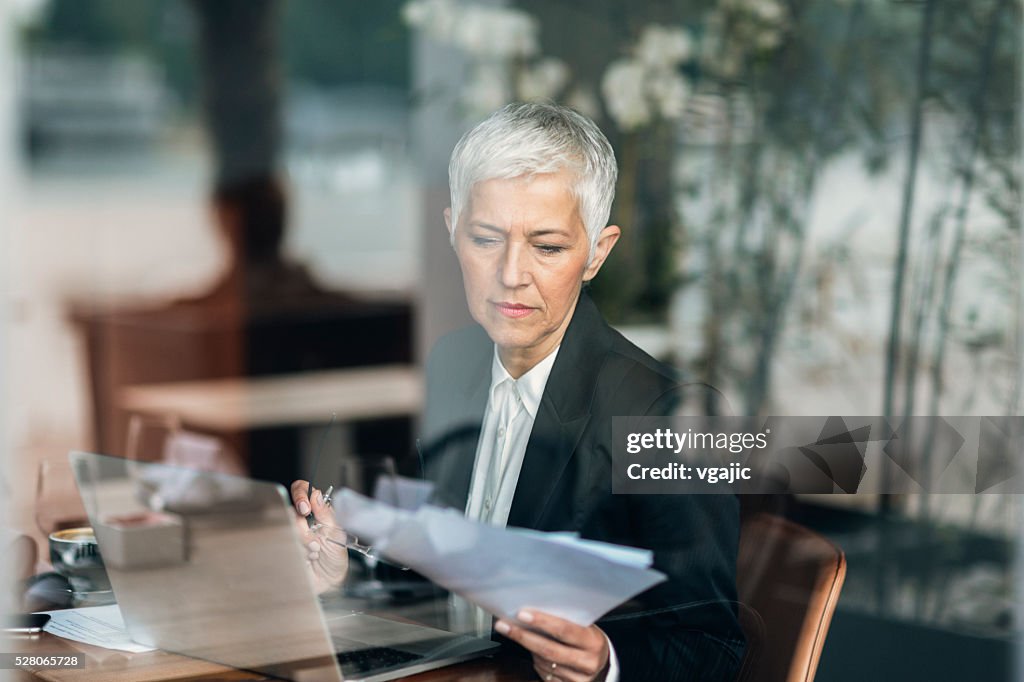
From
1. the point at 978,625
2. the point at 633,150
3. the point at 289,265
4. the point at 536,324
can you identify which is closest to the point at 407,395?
the point at 289,265

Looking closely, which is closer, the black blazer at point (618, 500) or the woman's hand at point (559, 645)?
the woman's hand at point (559, 645)

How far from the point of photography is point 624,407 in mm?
1588

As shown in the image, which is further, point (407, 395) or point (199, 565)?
point (407, 395)

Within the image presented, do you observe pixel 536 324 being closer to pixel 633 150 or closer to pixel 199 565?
pixel 199 565

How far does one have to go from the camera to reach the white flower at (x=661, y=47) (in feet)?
9.08

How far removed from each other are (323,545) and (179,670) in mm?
229

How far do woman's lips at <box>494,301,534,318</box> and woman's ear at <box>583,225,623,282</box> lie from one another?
0.09m

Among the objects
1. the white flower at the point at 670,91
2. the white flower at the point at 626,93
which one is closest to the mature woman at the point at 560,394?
the white flower at the point at 626,93

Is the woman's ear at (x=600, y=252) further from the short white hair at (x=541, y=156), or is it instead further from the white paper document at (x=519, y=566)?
the white paper document at (x=519, y=566)

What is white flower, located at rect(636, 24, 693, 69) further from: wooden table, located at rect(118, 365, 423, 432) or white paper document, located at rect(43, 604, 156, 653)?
wooden table, located at rect(118, 365, 423, 432)

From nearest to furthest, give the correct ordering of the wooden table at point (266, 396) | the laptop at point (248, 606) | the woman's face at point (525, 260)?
the laptop at point (248, 606), the woman's face at point (525, 260), the wooden table at point (266, 396)

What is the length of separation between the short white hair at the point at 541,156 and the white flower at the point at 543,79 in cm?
73


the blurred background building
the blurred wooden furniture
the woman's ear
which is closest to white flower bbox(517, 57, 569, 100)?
the blurred background building

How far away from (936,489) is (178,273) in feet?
12.7
